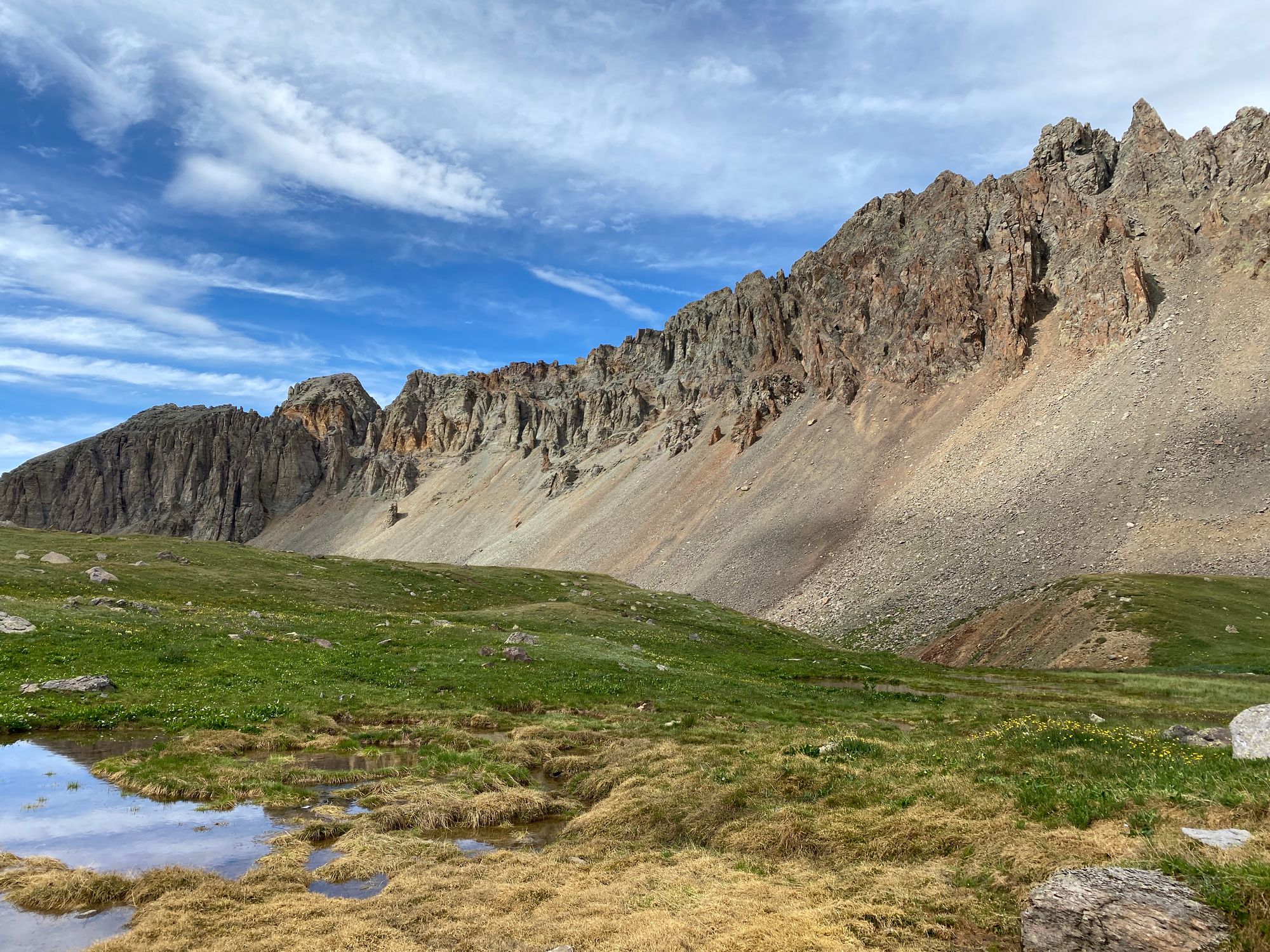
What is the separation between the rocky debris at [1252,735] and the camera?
1398cm

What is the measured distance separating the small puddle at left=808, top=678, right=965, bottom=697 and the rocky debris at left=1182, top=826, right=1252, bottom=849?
29.8m

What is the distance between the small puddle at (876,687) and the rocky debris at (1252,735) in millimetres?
24361

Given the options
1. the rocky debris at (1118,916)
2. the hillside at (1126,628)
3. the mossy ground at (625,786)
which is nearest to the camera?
the rocky debris at (1118,916)

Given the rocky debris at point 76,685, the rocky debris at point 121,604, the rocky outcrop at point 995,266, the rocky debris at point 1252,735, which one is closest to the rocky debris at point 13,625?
the rocky debris at point 121,604

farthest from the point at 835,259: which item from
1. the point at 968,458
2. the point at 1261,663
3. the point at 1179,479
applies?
the point at 1261,663

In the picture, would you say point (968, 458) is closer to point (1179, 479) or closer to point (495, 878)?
point (1179, 479)

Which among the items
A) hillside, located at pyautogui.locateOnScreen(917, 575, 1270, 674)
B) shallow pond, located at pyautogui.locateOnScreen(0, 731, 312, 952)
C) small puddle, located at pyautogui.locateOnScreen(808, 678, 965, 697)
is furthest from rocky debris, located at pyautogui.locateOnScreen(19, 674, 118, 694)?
hillside, located at pyautogui.locateOnScreen(917, 575, 1270, 674)

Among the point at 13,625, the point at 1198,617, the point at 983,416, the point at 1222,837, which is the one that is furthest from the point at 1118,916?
the point at 983,416

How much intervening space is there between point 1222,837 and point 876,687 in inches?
1405

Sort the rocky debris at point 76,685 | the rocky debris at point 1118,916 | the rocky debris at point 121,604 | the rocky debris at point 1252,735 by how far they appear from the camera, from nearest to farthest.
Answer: the rocky debris at point 1118,916, the rocky debris at point 1252,735, the rocky debris at point 76,685, the rocky debris at point 121,604

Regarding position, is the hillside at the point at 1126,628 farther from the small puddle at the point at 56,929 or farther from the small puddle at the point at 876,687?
the small puddle at the point at 56,929

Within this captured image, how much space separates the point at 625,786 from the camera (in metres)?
18.8

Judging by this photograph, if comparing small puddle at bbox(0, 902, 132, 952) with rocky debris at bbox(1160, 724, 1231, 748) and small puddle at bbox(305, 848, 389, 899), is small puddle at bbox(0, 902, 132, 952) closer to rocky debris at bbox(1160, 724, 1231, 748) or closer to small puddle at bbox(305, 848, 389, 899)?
small puddle at bbox(305, 848, 389, 899)

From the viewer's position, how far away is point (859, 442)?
383ft
